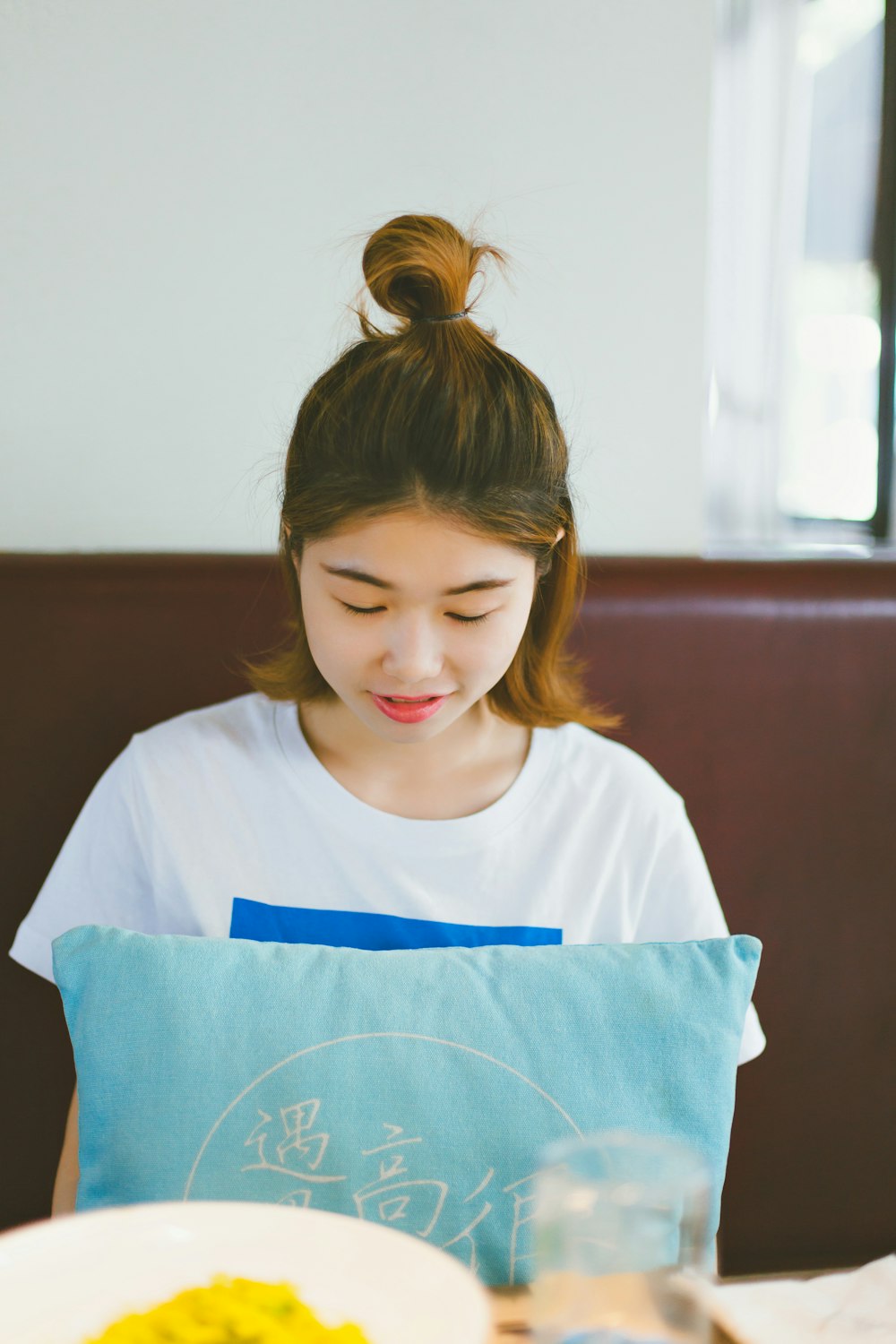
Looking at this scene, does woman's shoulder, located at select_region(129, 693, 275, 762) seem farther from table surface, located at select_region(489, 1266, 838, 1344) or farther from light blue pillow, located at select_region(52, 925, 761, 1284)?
table surface, located at select_region(489, 1266, 838, 1344)

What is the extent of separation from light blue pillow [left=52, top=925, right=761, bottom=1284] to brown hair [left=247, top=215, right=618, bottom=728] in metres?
0.37

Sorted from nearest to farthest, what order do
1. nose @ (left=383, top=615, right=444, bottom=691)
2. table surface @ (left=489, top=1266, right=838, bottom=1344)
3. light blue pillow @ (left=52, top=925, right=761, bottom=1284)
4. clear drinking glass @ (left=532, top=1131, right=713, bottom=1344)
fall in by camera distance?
clear drinking glass @ (left=532, top=1131, right=713, bottom=1344) < table surface @ (left=489, top=1266, right=838, bottom=1344) < light blue pillow @ (left=52, top=925, right=761, bottom=1284) < nose @ (left=383, top=615, right=444, bottom=691)

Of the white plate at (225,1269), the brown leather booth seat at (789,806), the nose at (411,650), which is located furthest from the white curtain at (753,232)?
the white plate at (225,1269)

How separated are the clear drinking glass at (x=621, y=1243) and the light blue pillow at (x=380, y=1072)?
34 cm

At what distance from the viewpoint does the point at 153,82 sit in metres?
1.25

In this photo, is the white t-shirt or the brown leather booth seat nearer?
the white t-shirt

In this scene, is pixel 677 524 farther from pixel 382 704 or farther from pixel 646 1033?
pixel 646 1033

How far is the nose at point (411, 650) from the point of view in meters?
0.94

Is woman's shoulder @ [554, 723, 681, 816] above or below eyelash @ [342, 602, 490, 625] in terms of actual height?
below

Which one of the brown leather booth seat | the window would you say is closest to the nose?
the brown leather booth seat

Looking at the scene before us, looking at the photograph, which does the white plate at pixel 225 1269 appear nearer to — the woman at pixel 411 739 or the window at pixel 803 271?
the woman at pixel 411 739

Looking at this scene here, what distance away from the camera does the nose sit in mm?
945

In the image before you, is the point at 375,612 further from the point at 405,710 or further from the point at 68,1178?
the point at 68,1178

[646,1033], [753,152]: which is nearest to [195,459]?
[646,1033]
